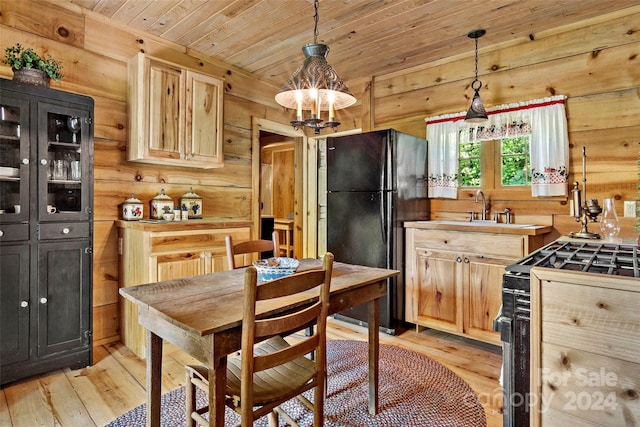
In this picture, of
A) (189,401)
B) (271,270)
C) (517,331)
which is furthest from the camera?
(271,270)

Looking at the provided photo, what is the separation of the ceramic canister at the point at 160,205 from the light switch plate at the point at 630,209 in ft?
11.8

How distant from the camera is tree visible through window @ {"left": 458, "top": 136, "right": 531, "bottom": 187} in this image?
3090 millimetres

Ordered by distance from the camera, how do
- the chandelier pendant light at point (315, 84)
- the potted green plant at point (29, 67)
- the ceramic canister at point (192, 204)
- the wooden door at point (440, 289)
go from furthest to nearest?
the ceramic canister at point (192, 204) → the wooden door at point (440, 289) → the potted green plant at point (29, 67) → the chandelier pendant light at point (315, 84)

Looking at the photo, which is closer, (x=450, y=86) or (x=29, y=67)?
(x=29, y=67)

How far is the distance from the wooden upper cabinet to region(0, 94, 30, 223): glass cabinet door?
720mm

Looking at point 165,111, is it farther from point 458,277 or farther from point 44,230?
point 458,277

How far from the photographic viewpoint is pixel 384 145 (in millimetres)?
3121

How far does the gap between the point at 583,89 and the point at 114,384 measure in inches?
157

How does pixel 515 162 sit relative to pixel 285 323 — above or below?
above

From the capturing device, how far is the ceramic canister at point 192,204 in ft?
10.7

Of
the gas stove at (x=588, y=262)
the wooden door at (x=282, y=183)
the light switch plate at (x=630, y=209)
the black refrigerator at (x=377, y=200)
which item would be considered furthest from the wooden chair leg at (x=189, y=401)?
the wooden door at (x=282, y=183)

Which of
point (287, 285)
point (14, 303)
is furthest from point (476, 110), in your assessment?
point (14, 303)

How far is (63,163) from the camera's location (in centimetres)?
243

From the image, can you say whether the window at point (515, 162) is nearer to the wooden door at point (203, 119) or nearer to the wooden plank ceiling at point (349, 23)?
the wooden plank ceiling at point (349, 23)
